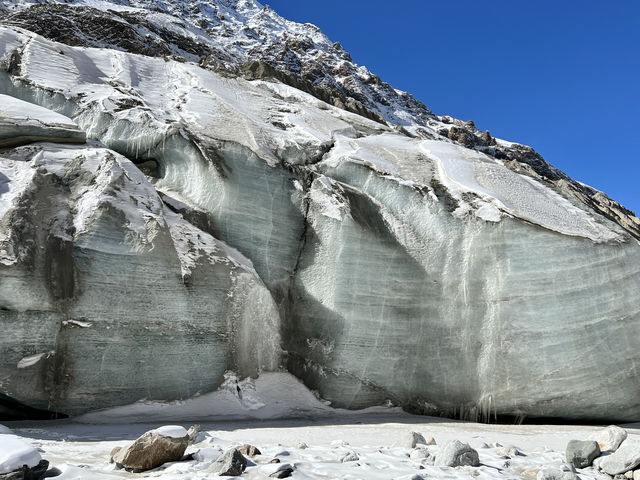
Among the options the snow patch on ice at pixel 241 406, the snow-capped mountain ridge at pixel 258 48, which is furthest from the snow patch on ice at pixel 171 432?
the snow-capped mountain ridge at pixel 258 48

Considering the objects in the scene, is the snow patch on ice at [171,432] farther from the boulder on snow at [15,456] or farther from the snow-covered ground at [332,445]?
the boulder on snow at [15,456]

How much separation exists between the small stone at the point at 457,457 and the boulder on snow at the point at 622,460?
0.97m

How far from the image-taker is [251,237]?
7.35m

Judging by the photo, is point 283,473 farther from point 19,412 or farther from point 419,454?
point 19,412

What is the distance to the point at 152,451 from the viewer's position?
3367 mm

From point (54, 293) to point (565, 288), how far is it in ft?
19.9

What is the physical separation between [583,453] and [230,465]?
272 centimetres

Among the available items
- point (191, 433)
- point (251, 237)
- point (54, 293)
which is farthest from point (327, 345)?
point (54, 293)

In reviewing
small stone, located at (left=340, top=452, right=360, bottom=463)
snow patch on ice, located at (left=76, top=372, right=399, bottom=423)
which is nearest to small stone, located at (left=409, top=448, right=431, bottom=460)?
small stone, located at (left=340, top=452, right=360, bottom=463)

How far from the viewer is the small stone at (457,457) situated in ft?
12.2

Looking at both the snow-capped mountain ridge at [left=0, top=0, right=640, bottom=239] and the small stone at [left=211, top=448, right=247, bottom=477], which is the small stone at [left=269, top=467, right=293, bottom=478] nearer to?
the small stone at [left=211, top=448, right=247, bottom=477]

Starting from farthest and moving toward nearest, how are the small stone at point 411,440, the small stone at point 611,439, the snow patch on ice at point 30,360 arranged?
the snow patch on ice at point 30,360 → the small stone at point 411,440 → the small stone at point 611,439

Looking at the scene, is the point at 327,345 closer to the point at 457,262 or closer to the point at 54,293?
the point at 457,262

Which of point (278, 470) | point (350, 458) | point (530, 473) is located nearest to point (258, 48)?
point (350, 458)
